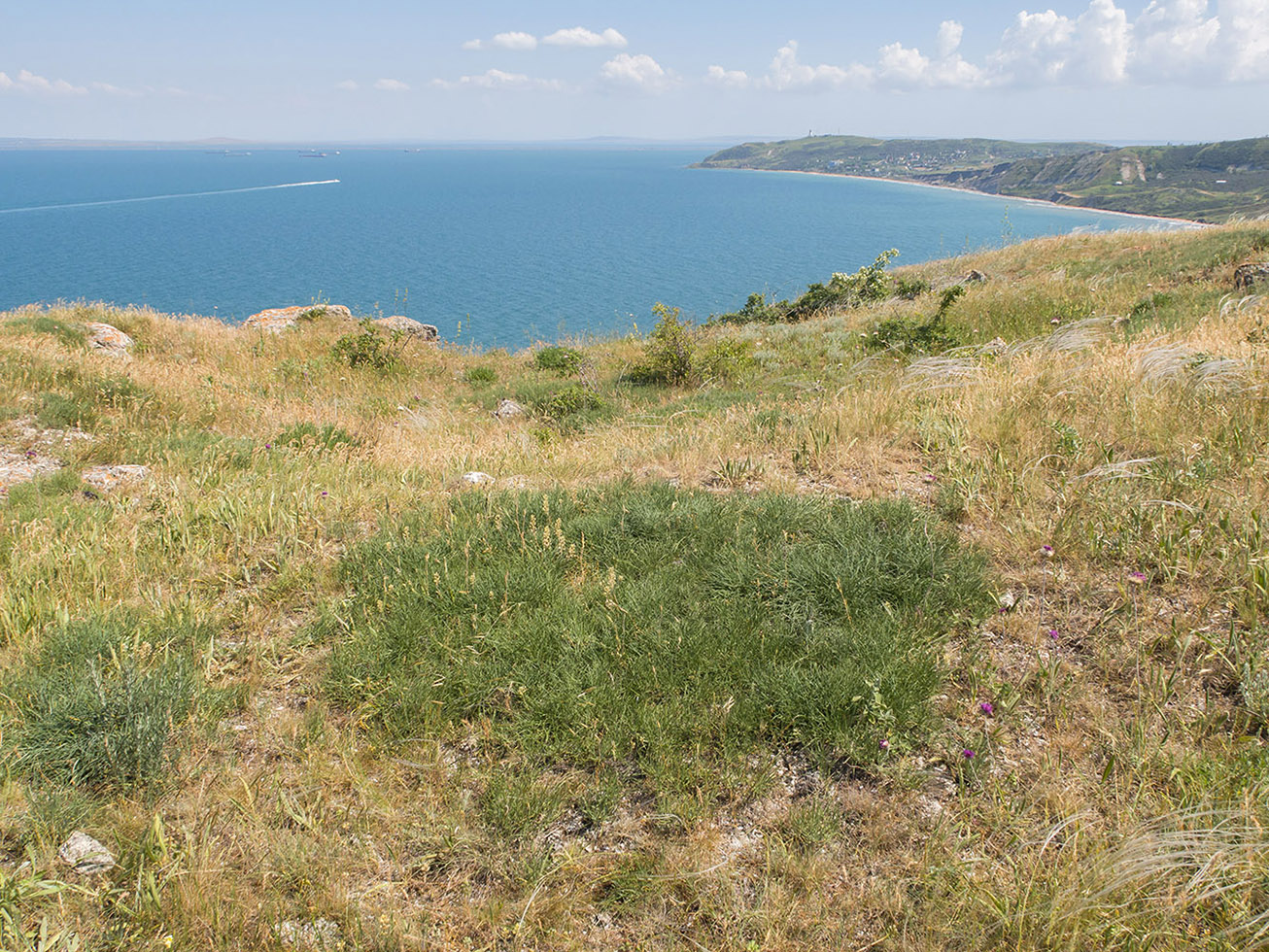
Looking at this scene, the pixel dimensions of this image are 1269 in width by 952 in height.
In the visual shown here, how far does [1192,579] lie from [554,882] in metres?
3.27

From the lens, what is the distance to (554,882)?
231 centimetres

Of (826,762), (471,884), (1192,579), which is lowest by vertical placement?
(471,884)

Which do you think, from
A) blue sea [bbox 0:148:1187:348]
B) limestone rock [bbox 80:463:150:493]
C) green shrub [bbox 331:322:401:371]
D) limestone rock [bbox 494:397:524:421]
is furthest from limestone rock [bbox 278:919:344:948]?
blue sea [bbox 0:148:1187:348]

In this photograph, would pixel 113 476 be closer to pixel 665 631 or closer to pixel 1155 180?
pixel 665 631

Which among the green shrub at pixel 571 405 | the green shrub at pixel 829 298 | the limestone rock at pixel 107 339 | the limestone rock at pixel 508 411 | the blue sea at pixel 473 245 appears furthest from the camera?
the blue sea at pixel 473 245

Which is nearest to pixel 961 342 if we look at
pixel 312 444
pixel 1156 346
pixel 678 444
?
pixel 1156 346

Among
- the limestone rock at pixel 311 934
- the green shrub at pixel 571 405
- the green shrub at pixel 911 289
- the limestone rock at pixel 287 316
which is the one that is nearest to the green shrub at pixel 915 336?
the green shrub at pixel 571 405

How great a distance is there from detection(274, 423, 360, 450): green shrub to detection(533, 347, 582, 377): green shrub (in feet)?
28.4

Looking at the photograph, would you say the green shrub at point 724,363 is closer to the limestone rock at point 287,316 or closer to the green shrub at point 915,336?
the green shrub at point 915,336

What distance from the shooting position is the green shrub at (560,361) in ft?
53.4

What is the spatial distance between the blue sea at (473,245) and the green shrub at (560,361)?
4905 mm

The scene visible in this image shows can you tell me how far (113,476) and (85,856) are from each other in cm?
496

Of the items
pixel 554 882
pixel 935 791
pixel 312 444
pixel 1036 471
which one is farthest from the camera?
pixel 312 444

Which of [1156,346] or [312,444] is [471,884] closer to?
[312,444]
